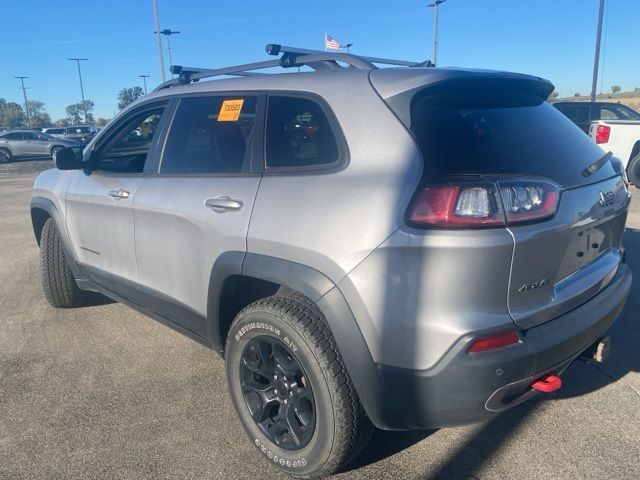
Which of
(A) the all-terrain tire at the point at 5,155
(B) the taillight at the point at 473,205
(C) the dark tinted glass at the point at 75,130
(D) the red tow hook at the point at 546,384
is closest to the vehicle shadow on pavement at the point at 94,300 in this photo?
(B) the taillight at the point at 473,205

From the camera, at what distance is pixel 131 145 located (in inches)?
157

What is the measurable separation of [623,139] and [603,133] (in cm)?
40

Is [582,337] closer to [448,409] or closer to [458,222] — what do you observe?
[448,409]

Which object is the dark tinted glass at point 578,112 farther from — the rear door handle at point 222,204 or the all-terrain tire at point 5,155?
the all-terrain tire at point 5,155

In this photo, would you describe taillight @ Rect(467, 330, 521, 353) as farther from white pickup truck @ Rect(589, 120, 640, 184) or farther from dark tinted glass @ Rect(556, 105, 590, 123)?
dark tinted glass @ Rect(556, 105, 590, 123)

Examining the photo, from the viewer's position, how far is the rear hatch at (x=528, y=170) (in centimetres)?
200

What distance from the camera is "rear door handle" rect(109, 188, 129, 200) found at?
11.0 feet

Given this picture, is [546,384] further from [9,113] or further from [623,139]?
[9,113]

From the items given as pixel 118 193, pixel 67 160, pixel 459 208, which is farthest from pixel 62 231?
pixel 459 208

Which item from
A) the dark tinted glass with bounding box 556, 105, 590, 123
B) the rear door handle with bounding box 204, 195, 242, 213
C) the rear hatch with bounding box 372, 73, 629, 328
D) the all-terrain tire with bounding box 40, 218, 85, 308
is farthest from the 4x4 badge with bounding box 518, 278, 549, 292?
the dark tinted glass with bounding box 556, 105, 590, 123

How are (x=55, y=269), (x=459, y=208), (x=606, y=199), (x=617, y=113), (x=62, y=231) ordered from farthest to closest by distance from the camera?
(x=617, y=113) < (x=55, y=269) < (x=62, y=231) < (x=606, y=199) < (x=459, y=208)

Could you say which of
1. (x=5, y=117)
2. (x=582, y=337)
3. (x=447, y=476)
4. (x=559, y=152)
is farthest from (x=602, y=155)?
(x=5, y=117)

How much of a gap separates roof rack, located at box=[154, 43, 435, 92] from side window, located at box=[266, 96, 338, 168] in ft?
0.97

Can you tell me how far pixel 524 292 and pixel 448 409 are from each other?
523 millimetres
